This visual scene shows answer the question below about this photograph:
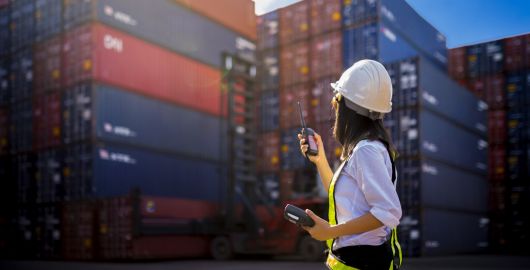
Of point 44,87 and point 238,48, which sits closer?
point 44,87

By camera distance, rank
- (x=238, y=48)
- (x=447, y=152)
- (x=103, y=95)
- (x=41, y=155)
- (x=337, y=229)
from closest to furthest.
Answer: (x=337, y=229), (x=103, y=95), (x=41, y=155), (x=447, y=152), (x=238, y=48)

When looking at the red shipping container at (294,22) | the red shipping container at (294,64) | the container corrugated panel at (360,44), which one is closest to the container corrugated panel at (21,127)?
the red shipping container at (294,64)

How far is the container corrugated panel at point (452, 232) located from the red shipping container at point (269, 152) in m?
5.56

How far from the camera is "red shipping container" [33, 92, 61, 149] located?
56.0 ft

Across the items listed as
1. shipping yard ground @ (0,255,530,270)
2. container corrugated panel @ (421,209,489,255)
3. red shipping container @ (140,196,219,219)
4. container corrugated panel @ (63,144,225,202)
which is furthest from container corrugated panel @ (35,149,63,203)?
container corrugated panel @ (421,209,489,255)

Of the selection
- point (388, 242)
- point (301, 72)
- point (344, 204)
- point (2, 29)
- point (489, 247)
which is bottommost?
point (489, 247)

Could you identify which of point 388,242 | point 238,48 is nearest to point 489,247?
point 238,48

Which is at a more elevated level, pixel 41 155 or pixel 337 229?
pixel 41 155

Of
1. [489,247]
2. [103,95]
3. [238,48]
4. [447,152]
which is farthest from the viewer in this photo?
[489,247]

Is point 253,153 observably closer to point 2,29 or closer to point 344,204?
point 2,29

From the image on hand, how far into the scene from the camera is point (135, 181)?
1662 centimetres

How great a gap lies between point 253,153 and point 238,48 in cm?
445

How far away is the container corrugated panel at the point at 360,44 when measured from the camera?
18078mm

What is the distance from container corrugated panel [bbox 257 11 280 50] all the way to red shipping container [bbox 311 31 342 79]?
187 centimetres
